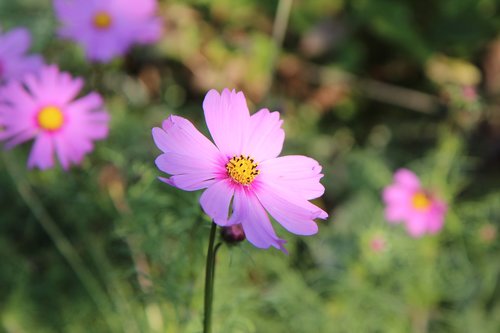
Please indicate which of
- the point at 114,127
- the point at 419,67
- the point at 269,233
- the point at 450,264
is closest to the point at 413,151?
the point at 419,67

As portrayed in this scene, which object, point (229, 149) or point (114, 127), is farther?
point (114, 127)

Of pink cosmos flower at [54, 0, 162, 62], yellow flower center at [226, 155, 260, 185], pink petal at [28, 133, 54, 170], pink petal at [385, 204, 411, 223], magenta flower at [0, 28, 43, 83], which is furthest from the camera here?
pink petal at [385, 204, 411, 223]

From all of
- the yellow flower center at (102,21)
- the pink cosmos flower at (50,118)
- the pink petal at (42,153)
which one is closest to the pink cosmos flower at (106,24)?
the yellow flower center at (102,21)

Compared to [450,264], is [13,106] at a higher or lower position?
lower

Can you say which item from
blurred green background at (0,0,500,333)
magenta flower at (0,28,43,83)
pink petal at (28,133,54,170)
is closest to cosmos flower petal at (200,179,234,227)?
blurred green background at (0,0,500,333)

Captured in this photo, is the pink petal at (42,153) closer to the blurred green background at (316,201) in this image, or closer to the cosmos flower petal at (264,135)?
the blurred green background at (316,201)

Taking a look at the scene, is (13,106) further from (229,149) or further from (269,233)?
(269,233)

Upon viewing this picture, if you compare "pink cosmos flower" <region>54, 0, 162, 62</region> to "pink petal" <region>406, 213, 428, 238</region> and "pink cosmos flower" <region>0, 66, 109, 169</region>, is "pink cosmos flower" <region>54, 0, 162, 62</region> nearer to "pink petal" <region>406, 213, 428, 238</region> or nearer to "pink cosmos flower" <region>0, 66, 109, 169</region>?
"pink cosmos flower" <region>0, 66, 109, 169</region>
